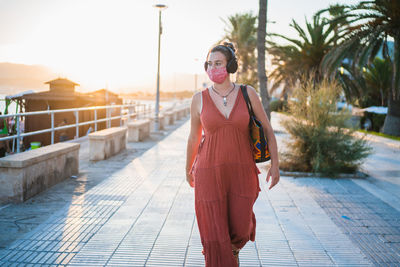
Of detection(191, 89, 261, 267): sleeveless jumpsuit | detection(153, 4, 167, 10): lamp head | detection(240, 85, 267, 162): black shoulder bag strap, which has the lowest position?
detection(191, 89, 261, 267): sleeveless jumpsuit

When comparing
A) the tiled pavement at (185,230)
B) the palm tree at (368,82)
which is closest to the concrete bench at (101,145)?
the tiled pavement at (185,230)

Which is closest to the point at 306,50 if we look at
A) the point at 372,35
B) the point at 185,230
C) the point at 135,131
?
the point at 372,35

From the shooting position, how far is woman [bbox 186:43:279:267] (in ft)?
7.63

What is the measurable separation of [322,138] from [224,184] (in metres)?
5.21

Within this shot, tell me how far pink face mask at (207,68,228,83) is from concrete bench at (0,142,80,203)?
3317 mm

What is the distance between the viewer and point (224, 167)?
2.37 meters

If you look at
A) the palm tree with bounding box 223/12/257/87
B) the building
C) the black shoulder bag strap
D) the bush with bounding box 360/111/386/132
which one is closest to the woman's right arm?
the black shoulder bag strap

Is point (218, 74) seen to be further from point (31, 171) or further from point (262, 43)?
point (262, 43)

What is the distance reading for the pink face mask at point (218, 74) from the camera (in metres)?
2.47

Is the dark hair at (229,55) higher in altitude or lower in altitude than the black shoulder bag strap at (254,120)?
higher

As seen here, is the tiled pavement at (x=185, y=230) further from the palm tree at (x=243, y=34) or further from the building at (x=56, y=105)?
the palm tree at (x=243, y=34)

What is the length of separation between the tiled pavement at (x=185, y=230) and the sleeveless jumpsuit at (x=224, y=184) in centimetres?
90

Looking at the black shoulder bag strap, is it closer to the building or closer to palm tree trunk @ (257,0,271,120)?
palm tree trunk @ (257,0,271,120)

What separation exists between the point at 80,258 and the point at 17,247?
721 mm
